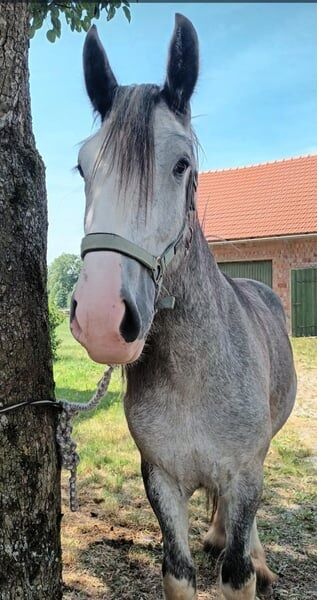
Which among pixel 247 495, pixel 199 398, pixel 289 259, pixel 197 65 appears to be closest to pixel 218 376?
pixel 199 398

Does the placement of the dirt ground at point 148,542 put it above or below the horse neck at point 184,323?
below

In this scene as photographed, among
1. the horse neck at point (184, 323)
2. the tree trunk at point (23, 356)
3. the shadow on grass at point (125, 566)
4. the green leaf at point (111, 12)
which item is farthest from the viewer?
the green leaf at point (111, 12)

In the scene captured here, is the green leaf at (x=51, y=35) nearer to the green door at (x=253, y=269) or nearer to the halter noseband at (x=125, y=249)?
the halter noseband at (x=125, y=249)

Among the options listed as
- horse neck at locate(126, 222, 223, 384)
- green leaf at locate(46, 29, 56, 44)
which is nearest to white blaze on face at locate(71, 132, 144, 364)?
horse neck at locate(126, 222, 223, 384)

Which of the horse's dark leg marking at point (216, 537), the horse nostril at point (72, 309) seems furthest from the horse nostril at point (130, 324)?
the horse's dark leg marking at point (216, 537)

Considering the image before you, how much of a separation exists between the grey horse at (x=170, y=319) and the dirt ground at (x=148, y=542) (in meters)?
0.78

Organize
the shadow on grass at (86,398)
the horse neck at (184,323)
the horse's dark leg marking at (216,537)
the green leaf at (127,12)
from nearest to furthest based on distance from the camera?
the horse neck at (184,323) → the horse's dark leg marking at (216,537) → the green leaf at (127,12) → the shadow on grass at (86,398)

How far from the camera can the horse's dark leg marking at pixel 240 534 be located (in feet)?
7.14

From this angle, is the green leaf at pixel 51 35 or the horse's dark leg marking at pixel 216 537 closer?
the horse's dark leg marking at pixel 216 537

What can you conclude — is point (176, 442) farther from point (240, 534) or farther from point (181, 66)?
point (181, 66)

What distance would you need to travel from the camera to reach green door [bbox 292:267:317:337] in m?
14.9

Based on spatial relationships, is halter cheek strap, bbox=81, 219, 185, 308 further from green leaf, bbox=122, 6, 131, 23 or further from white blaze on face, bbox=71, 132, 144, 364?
green leaf, bbox=122, 6, 131, 23

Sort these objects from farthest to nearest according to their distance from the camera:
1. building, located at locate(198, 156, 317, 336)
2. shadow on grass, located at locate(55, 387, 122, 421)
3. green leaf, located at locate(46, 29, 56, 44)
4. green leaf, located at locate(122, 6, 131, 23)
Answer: building, located at locate(198, 156, 317, 336), shadow on grass, located at locate(55, 387, 122, 421), green leaf, located at locate(46, 29, 56, 44), green leaf, located at locate(122, 6, 131, 23)

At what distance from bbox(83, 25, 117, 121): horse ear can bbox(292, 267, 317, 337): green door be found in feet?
44.3
